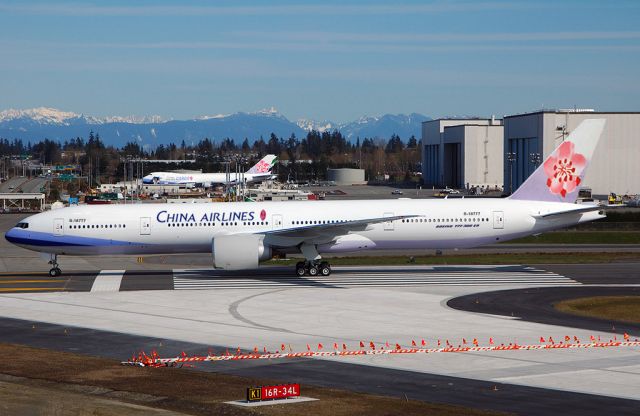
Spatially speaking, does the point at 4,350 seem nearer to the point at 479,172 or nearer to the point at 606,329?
the point at 606,329

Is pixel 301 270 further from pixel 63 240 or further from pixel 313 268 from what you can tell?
pixel 63 240

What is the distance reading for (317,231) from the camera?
47.6 metres

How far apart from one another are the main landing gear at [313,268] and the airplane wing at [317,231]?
1.45 meters

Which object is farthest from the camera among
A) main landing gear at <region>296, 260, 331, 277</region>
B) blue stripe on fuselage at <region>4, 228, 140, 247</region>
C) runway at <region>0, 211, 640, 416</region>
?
main landing gear at <region>296, 260, 331, 277</region>

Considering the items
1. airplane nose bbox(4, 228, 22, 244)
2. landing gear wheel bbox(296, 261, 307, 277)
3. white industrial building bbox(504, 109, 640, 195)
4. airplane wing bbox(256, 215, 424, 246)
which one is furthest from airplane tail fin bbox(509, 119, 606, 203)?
white industrial building bbox(504, 109, 640, 195)

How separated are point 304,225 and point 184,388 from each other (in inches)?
1034

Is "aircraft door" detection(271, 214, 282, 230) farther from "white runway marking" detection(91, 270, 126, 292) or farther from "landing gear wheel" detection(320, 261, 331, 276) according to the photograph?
"white runway marking" detection(91, 270, 126, 292)

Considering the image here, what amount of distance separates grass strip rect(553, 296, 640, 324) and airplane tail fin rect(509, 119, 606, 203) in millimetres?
11095

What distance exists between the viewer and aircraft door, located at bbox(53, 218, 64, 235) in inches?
1934

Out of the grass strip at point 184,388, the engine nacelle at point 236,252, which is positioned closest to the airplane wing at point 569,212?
the engine nacelle at point 236,252

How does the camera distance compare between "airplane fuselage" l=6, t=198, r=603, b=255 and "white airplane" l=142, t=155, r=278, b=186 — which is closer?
"airplane fuselage" l=6, t=198, r=603, b=255

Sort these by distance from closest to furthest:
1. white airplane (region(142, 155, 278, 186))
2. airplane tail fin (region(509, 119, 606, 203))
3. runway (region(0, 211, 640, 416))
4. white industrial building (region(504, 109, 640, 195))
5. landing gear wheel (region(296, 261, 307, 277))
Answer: runway (region(0, 211, 640, 416)) → landing gear wheel (region(296, 261, 307, 277)) → airplane tail fin (region(509, 119, 606, 203)) → white industrial building (region(504, 109, 640, 195)) → white airplane (region(142, 155, 278, 186))

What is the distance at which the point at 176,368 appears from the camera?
26703 mm

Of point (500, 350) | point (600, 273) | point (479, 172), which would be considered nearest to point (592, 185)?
point (479, 172)
